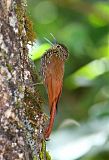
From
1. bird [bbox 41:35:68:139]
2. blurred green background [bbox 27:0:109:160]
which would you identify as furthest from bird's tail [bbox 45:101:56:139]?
blurred green background [bbox 27:0:109:160]

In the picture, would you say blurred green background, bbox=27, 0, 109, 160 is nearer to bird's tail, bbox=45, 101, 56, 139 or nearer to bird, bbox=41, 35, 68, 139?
bird, bbox=41, 35, 68, 139

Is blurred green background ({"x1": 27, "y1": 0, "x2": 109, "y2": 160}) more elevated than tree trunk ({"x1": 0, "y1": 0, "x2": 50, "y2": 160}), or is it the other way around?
blurred green background ({"x1": 27, "y1": 0, "x2": 109, "y2": 160})

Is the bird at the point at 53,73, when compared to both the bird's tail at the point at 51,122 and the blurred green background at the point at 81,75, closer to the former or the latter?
the bird's tail at the point at 51,122

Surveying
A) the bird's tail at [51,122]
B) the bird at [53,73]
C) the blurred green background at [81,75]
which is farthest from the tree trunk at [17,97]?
the blurred green background at [81,75]

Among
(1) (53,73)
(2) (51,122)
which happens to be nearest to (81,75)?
(1) (53,73)

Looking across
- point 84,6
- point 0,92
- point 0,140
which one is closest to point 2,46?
point 0,92

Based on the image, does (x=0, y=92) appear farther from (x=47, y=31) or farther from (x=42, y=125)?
(x=47, y=31)
